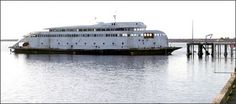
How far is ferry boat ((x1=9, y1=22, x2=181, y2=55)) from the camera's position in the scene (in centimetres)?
9956

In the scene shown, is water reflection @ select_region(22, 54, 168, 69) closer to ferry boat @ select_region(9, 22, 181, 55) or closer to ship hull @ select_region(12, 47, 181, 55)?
ship hull @ select_region(12, 47, 181, 55)

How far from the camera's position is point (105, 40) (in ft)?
339

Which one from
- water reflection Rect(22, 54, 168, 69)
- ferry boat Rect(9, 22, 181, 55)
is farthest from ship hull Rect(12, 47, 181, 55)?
water reflection Rect(22, 54, 168, 69)

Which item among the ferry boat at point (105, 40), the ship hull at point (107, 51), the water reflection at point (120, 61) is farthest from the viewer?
the ferry boat at point (105, 40)

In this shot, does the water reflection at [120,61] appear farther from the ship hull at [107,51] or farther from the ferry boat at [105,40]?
the ferry boat at [105,40]

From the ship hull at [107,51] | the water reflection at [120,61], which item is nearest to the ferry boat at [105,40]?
the ship hull at [107,51]

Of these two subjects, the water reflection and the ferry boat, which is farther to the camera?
the ferry boat

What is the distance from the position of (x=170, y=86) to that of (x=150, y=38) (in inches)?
2439

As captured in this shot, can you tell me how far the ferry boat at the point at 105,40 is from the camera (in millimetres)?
99562

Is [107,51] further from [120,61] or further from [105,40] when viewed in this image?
[120,61]

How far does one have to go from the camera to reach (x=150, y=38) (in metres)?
99.6

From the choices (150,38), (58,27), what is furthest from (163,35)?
(58,27)

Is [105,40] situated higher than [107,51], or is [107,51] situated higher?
[105,40]

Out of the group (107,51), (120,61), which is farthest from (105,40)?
(120,61)
